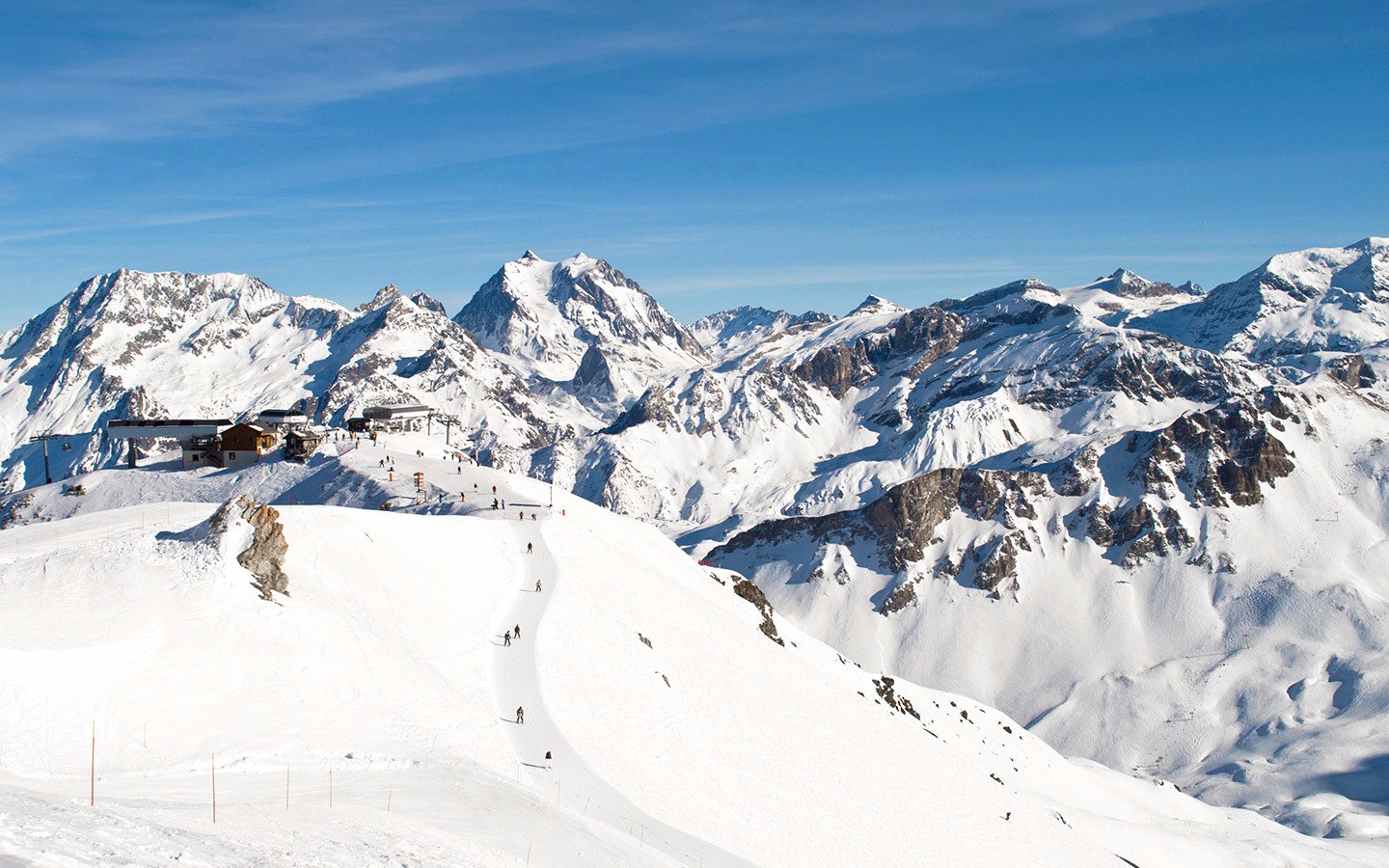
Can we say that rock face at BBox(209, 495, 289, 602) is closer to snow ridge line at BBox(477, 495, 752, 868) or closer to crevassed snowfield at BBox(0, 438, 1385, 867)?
crevassed snowfield at BBox(0, 438, 1385, 867)

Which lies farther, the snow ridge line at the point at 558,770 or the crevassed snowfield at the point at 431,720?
the snow ridge line at the point at 558,770

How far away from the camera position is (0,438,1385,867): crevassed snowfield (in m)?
23.8

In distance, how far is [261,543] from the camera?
123 ft

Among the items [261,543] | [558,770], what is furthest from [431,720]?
[261,543]

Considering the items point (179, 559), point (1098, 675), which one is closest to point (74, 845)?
point (179, 559)

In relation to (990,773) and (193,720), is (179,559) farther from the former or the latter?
(990,773)

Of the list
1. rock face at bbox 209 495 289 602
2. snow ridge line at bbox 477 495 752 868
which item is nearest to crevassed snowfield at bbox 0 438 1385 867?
snow ridge line at bbox 477 495 752 868

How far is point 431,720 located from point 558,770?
15.9 ft

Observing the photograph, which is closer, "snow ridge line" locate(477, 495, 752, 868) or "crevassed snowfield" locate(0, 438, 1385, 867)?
"crevassed snowfield" locate(0, 438, 1385, 867)

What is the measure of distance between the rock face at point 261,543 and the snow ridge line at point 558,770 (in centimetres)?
966

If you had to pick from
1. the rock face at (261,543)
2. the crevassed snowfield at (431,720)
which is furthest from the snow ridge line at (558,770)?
the rock face at (261,543)

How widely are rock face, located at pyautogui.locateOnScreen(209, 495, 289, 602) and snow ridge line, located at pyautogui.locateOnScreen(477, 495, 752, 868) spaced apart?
9.66 metres

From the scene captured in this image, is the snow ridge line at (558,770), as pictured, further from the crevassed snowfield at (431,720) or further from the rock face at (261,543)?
the rock face at (261,543)

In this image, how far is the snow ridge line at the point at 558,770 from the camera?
99.1 feet
